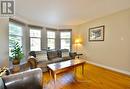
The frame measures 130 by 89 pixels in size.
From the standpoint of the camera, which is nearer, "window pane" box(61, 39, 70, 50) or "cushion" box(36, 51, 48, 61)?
"cushion" box(36, 51, 48, 61)

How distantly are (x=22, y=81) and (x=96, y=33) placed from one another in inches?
170

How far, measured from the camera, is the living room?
2.91 m

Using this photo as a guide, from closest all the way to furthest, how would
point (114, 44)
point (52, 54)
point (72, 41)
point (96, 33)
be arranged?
point (114, 44)
point (52, 54)
point (96, 33)
point (72, 41)

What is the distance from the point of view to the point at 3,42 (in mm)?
3174

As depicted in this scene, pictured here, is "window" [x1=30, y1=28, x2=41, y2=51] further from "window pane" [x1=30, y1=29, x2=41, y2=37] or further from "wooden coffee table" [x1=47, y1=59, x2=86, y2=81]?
"wooden coffee table" [x1=47, y1=59, x2=86, y2=81]

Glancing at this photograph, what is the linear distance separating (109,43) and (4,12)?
4.19m

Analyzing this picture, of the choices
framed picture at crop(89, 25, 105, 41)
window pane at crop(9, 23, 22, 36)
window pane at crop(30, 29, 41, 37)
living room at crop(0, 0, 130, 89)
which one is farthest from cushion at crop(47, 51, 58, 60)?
framed picture at crop(89, 25, 105, 41)

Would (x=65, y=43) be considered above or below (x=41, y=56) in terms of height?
above

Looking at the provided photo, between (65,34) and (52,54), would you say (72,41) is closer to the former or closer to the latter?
(65,34)

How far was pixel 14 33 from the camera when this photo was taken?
4223mm

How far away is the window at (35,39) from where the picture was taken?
5.28 metres

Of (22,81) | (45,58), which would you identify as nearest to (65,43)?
(45,58)

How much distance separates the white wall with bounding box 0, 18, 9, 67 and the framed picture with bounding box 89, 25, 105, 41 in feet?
13.0

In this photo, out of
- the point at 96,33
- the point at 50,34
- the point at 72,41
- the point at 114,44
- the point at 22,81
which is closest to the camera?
the point at 22,81
